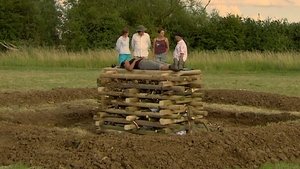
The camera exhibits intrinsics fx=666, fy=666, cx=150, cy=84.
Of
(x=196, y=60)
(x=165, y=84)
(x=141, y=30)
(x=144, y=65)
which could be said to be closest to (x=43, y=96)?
(x=141, y=30)

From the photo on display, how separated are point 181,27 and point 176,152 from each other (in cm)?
3596

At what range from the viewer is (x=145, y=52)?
16.1 m

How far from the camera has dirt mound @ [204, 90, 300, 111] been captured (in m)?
16.4

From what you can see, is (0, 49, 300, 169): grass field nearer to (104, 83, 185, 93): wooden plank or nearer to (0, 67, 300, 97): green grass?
(0, 67, 300, 97): green grass

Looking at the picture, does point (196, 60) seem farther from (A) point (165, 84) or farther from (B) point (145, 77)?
(A) point (165, 84)

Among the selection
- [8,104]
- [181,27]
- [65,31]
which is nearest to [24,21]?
[65,31]

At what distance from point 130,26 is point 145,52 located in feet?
104

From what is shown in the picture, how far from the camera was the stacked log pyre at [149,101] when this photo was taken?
1161 centimetres

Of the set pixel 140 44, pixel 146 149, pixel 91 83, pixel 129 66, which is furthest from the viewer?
pixel 91 83

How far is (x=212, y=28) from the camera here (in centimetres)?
4169

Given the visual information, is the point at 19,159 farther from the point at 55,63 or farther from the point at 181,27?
the point at 181,27

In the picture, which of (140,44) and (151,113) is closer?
(151,113)

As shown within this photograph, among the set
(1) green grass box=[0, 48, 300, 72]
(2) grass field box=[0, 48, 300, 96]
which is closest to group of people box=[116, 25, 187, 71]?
(2) grass field box=[0, 48, 300, 96]

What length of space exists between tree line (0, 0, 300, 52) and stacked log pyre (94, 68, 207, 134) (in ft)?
90.5
